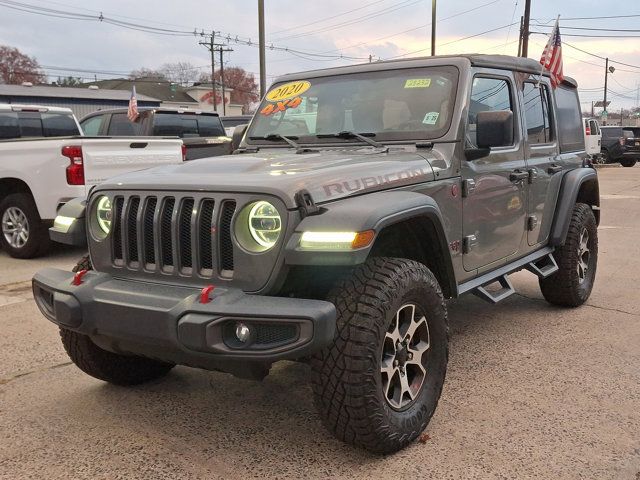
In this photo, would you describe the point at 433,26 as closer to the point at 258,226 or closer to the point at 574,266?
the point at 574,266

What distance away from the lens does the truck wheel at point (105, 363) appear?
3363 mm

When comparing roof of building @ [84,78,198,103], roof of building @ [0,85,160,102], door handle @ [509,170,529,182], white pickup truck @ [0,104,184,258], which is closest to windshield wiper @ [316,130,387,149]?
door handle @ [509,170,529,182]

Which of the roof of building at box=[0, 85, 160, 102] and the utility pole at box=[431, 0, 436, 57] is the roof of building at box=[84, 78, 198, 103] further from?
the utility pole at box=[431, 0, 436, 57]

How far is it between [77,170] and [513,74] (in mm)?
4936

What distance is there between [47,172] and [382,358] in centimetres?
577

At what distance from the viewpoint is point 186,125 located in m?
10.4

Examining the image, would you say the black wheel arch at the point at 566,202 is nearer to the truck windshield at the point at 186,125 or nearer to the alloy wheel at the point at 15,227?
the alloy wheel at the point at 15,227

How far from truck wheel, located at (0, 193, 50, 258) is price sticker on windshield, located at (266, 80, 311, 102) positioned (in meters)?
4.25

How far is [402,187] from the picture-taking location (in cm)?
312

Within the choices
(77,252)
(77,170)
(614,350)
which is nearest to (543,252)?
(614,350)

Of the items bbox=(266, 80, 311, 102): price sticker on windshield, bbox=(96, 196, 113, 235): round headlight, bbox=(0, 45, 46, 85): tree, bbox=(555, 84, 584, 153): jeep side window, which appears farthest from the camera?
bbox=(0, 45, 46, 85): tree

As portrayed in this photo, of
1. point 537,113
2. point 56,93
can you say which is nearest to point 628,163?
point 537,113

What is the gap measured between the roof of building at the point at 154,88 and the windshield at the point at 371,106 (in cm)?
6723

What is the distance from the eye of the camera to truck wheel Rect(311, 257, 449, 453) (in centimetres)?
256
